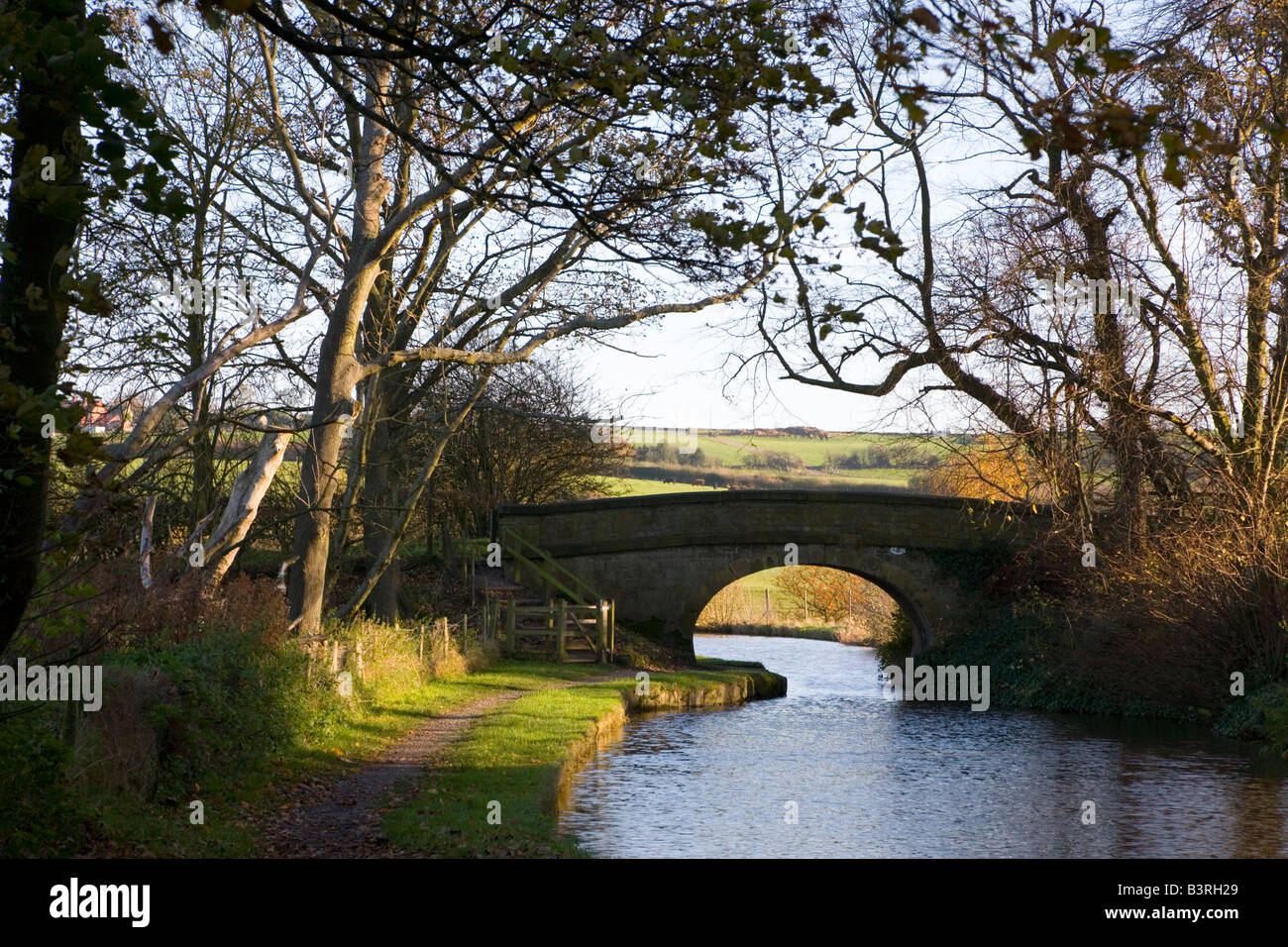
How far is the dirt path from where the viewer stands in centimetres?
771

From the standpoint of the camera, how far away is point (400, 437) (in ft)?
66.5

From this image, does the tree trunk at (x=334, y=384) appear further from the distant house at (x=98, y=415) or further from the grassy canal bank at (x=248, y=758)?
the distant house at (x=98, y=415)

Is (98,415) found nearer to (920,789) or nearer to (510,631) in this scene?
(920,789)

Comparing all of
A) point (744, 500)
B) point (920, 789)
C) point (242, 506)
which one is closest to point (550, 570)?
point (744, 500)

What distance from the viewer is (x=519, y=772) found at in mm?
10836

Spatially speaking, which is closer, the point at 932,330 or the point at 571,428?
the point at 932,330

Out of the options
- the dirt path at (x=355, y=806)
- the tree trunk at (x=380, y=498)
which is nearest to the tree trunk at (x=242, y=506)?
the dirt path at (x=355, y=806)

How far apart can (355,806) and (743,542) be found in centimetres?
1688

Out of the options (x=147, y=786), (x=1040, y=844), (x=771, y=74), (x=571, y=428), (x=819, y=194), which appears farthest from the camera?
(x=571, y=428)

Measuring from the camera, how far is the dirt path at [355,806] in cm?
771

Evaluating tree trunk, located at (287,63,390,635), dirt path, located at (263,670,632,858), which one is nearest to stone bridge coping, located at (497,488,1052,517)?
tree trunk, located at (287,63,390,635)
